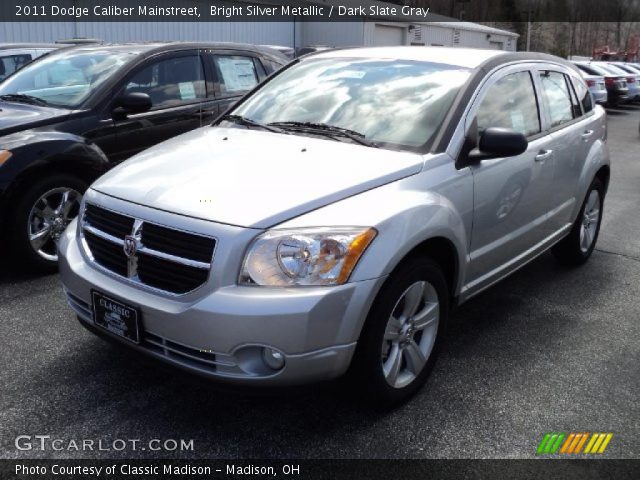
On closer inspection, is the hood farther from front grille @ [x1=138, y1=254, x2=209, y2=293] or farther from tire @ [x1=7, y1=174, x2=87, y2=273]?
tire @ [x1=7, y1=174, x2=87, y2=273]

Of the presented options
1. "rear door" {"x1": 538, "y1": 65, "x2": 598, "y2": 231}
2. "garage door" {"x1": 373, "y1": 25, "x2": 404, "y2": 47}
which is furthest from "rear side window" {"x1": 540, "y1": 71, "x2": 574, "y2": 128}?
"garage door" {"x1": 373, "y1": 25, "x2": 404, "y2": 47}

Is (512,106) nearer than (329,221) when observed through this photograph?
No

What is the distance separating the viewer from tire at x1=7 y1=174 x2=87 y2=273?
4.50 m

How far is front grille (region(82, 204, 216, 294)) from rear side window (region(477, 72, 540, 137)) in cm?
181

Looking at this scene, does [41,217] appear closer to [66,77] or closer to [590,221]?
[66,77]

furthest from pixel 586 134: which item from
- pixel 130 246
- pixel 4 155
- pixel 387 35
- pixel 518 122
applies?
pixel 387 35

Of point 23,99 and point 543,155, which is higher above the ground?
point 23,99

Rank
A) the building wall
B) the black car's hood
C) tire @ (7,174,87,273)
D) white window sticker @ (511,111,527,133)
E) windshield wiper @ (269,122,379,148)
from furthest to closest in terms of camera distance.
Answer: the building wall → the black car's hood → tire @ (7,174,87,273) → white window sticker @ (511,111,527,133) → windshield wiper @ (269,122,379,148)

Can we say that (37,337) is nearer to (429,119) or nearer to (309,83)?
(309,83)

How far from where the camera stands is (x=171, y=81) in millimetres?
5859

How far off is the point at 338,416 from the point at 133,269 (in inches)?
45.9

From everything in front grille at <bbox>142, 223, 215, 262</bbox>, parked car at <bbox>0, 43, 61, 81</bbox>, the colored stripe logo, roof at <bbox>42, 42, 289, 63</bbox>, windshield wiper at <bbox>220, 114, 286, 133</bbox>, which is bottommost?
the colored stripe logo

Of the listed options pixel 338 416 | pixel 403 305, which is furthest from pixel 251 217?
pixel 338 416

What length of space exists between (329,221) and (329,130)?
103 centimetres
